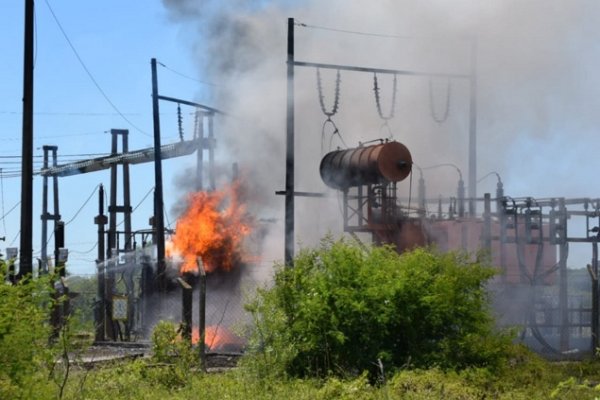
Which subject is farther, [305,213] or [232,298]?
[305,213]

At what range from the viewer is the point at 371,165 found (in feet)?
90.4

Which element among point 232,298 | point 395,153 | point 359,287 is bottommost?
point 232,298

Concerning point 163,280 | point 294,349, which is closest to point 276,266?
point 294,349

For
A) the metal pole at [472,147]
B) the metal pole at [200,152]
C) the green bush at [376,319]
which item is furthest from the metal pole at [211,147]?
the green bush at [376,319]

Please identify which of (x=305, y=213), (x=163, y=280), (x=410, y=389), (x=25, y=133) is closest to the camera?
(x=410, y=389)

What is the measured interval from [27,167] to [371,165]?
976 centimetres

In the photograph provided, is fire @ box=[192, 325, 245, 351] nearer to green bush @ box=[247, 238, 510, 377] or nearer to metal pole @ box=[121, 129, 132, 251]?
green bush @ box=[247, 238, 510, 377]

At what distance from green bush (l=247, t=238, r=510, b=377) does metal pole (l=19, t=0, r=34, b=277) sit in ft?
30.5

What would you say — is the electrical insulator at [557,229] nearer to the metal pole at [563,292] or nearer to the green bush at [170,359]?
the metal pole at [563,292]

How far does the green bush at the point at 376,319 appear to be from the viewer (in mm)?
13539

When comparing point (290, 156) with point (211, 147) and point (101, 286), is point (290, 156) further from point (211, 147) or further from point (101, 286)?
point (211, 147)

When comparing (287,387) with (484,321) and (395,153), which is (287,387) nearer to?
(484,321)

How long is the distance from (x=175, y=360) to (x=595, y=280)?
8463mm

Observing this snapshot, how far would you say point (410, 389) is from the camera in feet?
40.6
